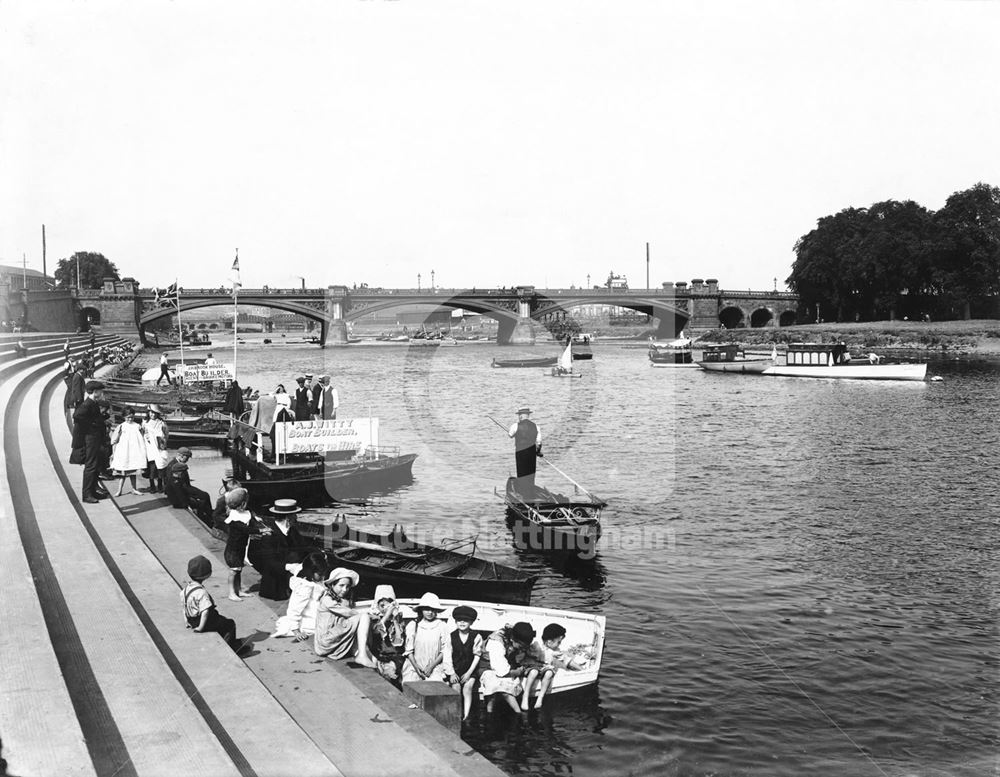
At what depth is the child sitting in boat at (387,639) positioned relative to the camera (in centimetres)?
1102

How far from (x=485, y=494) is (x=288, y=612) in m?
18.0

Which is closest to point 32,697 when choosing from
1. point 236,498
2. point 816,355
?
point 236,498

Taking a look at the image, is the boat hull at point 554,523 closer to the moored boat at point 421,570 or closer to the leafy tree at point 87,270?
the moored boat at point 421,570

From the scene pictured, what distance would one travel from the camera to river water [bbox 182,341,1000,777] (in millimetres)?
11891

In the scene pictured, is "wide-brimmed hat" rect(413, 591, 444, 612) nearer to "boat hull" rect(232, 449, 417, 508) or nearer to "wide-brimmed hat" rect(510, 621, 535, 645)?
"wide-brimmed hat" rect(510, 621, 535, 645)

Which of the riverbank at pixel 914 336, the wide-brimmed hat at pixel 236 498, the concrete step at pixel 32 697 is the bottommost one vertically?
the concrete step at pixel 32 697

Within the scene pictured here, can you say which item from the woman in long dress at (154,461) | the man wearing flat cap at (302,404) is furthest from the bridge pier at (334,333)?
the woman in long dress at (154,461)

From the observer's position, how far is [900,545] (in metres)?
22.5

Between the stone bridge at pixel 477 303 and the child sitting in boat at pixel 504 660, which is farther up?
the stone bridge at pixel 477 303

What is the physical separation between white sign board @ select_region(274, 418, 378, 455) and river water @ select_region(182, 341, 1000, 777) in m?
2.15

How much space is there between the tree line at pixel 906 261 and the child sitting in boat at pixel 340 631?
4167 inches

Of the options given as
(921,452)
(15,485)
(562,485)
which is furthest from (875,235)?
(15,485)

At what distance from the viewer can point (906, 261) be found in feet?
347

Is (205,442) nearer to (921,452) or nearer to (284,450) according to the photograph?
→ (284,450)
